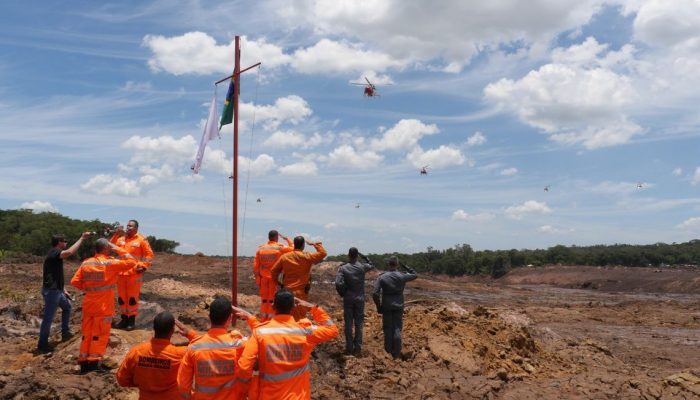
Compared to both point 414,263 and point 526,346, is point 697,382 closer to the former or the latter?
point 526,346

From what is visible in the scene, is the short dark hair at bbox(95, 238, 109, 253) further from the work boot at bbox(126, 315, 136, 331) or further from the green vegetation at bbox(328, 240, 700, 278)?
the green vegetation at bbox(328, 240, 700, 278)

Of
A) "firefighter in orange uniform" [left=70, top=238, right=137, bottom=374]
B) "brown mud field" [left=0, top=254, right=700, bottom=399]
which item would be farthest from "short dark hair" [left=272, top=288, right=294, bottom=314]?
"firefighter in orange uniform" [left=70, top=238, right=137, bottom=374]

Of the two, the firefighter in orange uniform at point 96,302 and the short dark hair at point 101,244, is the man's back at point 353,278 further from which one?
the short dark hair at point 101,244

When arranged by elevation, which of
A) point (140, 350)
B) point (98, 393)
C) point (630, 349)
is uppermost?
point (140, 350)

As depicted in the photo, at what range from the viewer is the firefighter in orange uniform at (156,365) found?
16.0 feet

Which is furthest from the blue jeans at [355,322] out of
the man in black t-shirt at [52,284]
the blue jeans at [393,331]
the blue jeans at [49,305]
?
the blue jeans at [49,305]

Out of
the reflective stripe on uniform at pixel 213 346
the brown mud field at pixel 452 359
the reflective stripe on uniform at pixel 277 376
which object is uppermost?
the reflective stripe on uniform at pixel 213 346

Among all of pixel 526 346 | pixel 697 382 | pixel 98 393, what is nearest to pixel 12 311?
pixel 98 393

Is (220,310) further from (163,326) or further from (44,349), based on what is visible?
(44,349)

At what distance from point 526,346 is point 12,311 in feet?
42.0

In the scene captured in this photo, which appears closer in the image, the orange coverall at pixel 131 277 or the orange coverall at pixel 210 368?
the orange coverall at pixel 210 368

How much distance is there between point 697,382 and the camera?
9.97 m

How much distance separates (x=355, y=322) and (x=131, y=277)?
412 centimetres

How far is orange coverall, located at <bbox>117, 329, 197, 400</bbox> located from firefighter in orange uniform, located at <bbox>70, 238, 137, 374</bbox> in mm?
3290
